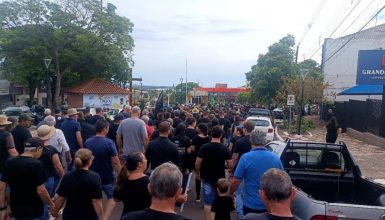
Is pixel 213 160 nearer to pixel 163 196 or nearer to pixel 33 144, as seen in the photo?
pixel 33 144

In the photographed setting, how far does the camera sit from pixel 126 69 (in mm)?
50594

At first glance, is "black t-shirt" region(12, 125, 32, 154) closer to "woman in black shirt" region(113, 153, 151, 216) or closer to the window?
"woman in black shirt" region(113, 153, 151, 216)

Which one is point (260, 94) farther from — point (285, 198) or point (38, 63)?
point (285, 198)

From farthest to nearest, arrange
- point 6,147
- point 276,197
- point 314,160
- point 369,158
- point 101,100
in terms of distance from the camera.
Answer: point 101,100 < point 369,158 < point 314,160 < point 6,147 < point 276,197

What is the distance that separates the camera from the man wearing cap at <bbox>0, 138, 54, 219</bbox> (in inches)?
223

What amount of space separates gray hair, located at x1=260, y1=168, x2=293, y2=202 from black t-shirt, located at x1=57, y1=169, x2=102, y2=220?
98.3 inches

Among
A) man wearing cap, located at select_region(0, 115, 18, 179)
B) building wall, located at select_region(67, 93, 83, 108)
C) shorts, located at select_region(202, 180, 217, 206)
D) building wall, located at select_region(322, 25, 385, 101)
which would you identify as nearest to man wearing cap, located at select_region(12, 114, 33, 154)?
man wearing cap, located at select_region(0, 115, 18, 179)

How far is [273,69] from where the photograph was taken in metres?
46.0

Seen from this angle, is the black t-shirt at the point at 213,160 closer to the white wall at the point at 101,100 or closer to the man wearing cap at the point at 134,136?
the man wearing cap at the point at 134,136

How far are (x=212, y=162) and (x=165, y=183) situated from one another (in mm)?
4748

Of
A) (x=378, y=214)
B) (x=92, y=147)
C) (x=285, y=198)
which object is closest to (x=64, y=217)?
(x=92, y=147)

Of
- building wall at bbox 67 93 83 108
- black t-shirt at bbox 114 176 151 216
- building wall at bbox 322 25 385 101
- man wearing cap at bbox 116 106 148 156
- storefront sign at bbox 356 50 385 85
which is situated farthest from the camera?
building wall at bbox 67 93 83 108

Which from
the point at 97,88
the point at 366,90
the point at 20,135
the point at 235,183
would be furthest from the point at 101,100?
the point at 235,183

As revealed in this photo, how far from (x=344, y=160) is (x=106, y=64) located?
137 feet
